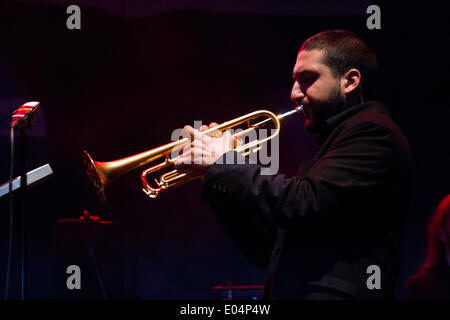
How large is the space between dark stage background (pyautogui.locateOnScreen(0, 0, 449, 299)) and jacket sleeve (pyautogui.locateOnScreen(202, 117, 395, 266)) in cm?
365

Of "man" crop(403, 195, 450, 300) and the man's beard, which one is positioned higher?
the man's beard

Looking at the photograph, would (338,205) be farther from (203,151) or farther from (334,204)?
(203,151)

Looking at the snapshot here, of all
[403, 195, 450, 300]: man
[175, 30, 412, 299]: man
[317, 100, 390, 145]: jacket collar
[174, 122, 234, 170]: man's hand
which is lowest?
[403, 195, 450, 300]: man

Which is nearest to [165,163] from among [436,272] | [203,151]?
[203,151]

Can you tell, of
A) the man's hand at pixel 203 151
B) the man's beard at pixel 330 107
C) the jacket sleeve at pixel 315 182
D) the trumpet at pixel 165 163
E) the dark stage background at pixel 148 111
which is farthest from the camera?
the dark stage background at pixel 148 111

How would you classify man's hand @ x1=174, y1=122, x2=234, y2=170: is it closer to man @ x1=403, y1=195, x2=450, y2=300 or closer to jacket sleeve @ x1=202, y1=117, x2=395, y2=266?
jacket sleeve @ x1=202, y1=117, x2=395, y2=266

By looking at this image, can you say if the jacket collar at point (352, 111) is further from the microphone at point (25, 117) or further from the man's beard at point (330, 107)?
the microphone at point (25, 117)

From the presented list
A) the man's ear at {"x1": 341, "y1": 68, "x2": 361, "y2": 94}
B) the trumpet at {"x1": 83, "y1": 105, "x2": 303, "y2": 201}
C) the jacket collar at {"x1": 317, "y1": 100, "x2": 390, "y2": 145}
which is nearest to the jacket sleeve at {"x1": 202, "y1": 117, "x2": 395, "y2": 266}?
the jacket collar at {"x1": 317, "y1": 100, "x2": 390, "y2": 145}

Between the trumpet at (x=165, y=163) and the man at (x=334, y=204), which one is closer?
the man at (x=334, y=204)

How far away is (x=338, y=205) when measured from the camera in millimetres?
1767

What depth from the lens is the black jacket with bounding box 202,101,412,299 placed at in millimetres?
1760

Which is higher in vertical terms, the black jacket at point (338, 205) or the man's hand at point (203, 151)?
the man's hand at point (203, 151)

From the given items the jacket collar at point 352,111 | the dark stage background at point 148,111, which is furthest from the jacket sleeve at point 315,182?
the dark stage background at point 148,111

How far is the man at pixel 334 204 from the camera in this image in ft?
A: 5.77
